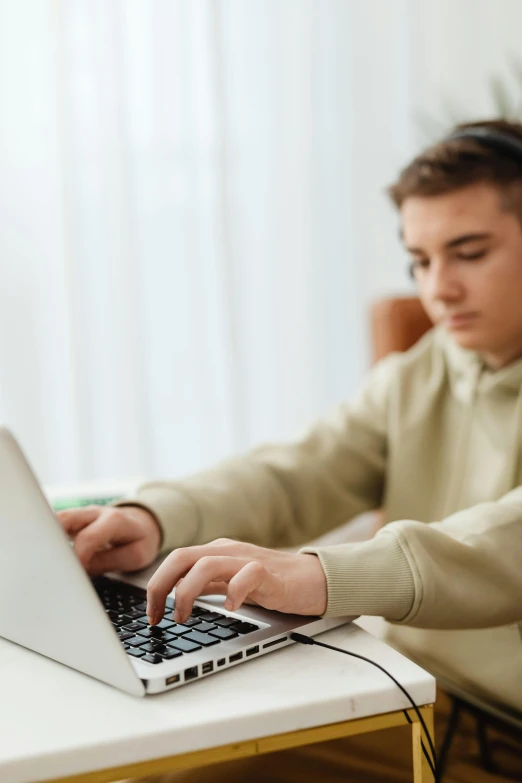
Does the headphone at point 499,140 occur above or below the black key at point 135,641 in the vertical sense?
above

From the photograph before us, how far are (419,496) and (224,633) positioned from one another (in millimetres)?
552

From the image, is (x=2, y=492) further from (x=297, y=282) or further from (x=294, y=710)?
(x=297, y=282)

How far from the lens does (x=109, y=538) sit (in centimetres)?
79

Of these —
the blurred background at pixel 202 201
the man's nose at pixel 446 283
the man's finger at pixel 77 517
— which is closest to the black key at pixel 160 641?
the man's finger at pixel 77 517

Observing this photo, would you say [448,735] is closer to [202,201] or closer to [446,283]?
[446,283]

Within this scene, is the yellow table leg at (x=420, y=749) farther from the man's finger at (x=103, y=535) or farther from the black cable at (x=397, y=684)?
the man's finger at (x=103, y=535)

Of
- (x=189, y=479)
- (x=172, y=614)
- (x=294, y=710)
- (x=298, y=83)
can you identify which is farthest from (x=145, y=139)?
(x=294, y=710)

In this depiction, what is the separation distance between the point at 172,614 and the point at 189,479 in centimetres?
36

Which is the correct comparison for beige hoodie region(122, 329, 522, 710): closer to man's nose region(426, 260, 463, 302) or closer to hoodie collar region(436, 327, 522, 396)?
hoodie collar region(436, 327, 522, 396)

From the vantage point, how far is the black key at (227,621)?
0.61 meters

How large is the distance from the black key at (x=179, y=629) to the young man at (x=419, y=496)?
0.02 metres

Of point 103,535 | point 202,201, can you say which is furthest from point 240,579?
point 202,201

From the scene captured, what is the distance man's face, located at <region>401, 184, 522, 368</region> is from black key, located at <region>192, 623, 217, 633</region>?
54 centimetres

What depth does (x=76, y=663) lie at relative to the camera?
0.56 meters
